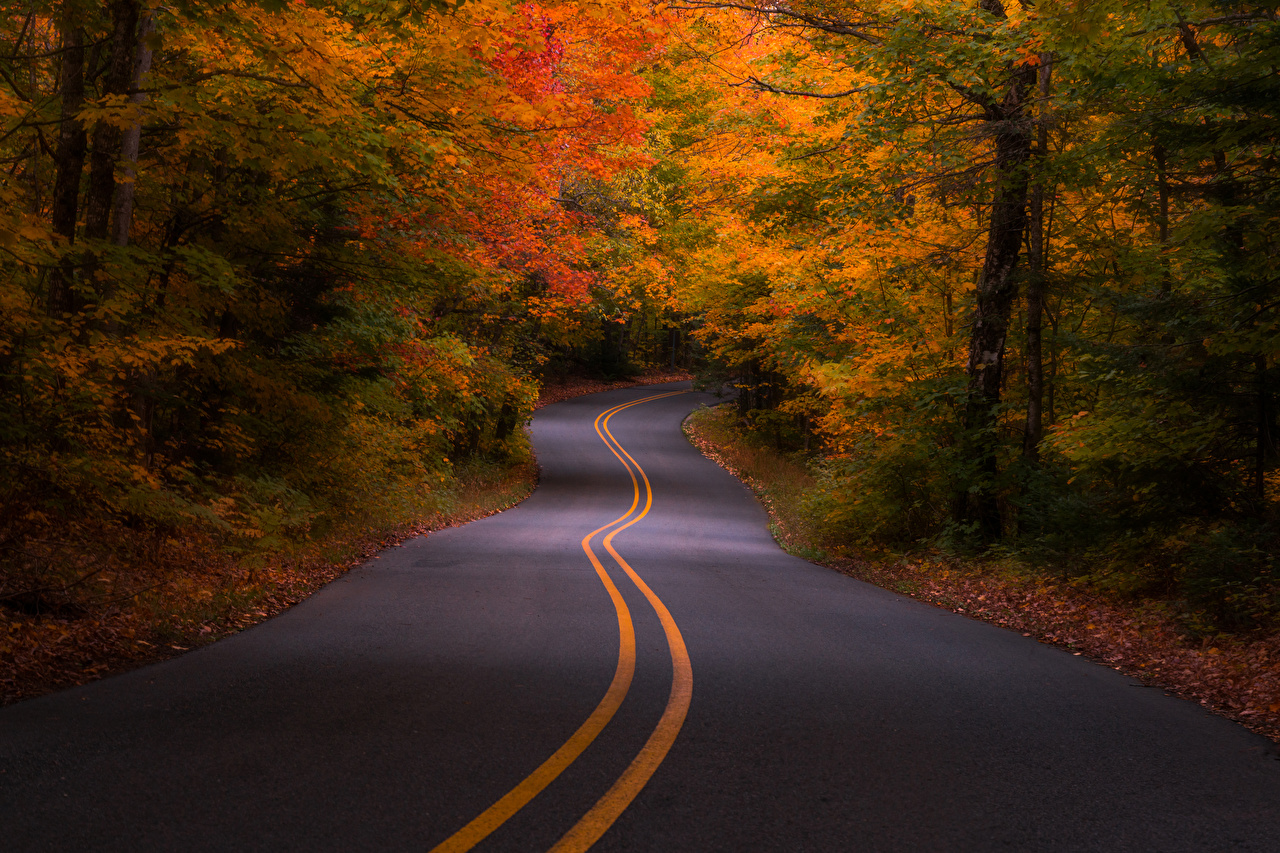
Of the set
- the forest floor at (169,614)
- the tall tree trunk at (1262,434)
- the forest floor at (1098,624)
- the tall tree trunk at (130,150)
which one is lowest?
the forest floor at (169,614)

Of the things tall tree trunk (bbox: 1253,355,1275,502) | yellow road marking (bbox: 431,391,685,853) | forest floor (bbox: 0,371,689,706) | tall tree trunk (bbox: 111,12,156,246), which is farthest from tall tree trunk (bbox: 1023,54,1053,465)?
tall tree trunk (bbox: 111,12,156,246)

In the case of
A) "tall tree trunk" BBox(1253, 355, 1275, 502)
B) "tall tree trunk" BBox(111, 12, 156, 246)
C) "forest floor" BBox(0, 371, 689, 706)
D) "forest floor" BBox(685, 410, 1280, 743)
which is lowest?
"forest floor" BBox(0, 371, 689, 706)

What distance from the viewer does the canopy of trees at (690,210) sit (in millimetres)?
8445

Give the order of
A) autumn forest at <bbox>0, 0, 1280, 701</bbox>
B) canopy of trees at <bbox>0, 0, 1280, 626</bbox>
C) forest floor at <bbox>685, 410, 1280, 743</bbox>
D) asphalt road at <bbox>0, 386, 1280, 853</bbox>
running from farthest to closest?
canopy of trees at <bbox>0, 0, 1280, 626</bbox>
autumn forest at <bbox>0, 0, 1280, 701</bbox>
forest floor at <bbox>685, 410, 1280, 743</bbox>
asphalt road at <bbox>0, 386, 1280, 853</bbox>

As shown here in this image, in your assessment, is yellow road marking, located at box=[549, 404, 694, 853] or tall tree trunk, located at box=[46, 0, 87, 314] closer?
yellow road marking, located at box=[549, 404, 694, 853]

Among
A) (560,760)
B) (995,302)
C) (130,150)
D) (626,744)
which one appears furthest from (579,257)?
(560,760)

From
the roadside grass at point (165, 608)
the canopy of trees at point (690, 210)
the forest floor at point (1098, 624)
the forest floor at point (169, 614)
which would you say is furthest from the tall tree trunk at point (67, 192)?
the forest floor at point (1098, 624)

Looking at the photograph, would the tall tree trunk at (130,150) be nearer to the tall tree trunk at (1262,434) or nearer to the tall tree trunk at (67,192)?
the tall tree trunk at (67,192)

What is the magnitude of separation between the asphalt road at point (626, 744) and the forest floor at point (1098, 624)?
0.44m

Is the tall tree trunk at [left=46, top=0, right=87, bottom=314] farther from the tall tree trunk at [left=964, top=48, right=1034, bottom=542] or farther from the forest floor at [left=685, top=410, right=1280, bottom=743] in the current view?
the tall tree trunk at [left=964, top=48, right=1034, bottom=542]

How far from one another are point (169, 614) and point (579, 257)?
13848 mm

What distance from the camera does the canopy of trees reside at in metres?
8.45

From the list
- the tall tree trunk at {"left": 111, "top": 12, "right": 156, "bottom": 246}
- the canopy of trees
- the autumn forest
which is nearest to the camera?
the autumn forest

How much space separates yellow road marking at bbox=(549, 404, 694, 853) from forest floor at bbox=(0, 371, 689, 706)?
373 cm
